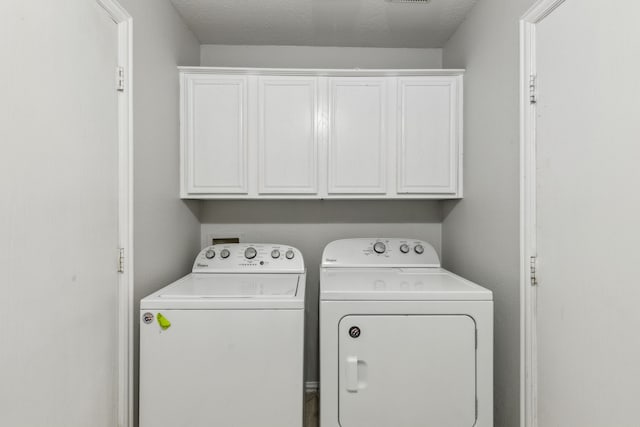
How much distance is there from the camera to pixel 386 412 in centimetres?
142

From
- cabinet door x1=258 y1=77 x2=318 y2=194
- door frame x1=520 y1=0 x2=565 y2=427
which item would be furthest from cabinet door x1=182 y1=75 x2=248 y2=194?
door frame x1=520 y1=0 x2=565 y2=427

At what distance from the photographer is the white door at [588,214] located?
0.96 metres

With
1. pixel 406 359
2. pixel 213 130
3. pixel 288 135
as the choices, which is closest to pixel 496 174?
pixel 406 359

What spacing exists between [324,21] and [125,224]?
5.39 feet

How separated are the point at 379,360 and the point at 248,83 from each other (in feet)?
5.60

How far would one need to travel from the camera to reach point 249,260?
2.07 m

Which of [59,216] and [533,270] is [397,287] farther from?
[59,216]

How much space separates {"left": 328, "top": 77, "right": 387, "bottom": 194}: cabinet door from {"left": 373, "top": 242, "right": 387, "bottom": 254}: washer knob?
1.20 ft

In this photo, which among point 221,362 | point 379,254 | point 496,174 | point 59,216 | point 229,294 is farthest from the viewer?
point 379,254

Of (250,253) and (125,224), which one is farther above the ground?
(125,224)

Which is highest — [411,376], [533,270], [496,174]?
[496,174]

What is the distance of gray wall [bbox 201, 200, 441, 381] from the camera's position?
240cm

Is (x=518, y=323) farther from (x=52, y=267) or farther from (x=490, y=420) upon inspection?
(x=52, y=267)

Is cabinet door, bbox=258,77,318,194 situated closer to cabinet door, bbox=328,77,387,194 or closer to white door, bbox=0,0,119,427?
cabinet door, bbox=328,77,387,194
